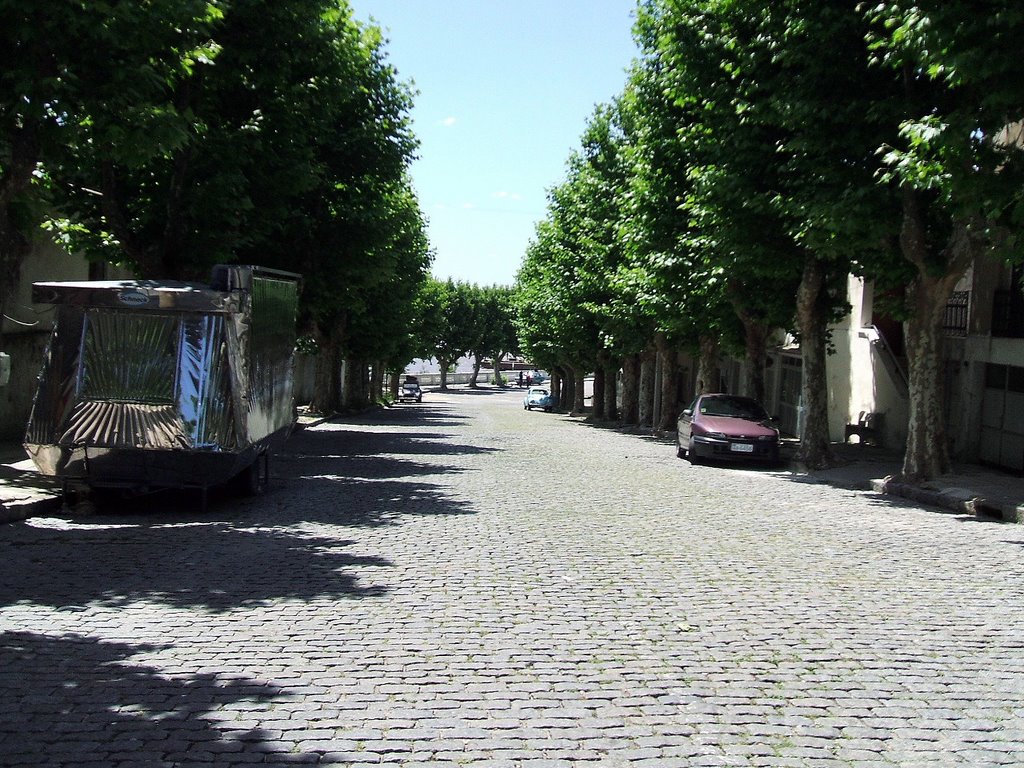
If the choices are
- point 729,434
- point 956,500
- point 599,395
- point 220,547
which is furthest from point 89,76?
point 599,395

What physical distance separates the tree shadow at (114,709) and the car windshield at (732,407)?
1817cm

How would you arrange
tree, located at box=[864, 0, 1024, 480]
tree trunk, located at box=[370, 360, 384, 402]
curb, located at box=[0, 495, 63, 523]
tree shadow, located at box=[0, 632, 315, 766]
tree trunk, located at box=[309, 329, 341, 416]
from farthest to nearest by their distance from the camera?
tree trunk, located at box=[370, 360, 384, 402] → tree trunk, located at box=[309, 329, 341, 416] → tree, located at box=[864, 0, 1024, 480] → curb, located at box=[0, 495, 63, 523] → tree shadow, located at box=[0, 632, 315, 766]

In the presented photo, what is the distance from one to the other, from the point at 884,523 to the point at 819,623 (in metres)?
6.38

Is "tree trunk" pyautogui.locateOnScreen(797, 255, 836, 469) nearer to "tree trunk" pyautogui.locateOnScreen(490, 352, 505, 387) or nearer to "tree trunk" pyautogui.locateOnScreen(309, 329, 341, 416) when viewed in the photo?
"tree trunk" pyautogui.locateOnScreen(309, 329, 341, 416)

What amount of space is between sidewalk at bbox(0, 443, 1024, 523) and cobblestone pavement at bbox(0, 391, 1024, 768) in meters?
0.81

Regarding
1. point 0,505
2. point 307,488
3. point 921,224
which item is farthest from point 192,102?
point 921,224

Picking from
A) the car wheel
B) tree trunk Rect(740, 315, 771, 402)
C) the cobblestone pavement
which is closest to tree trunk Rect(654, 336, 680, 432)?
tree trunk Rect(740, 315, 771, 402)

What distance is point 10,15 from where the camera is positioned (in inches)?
395

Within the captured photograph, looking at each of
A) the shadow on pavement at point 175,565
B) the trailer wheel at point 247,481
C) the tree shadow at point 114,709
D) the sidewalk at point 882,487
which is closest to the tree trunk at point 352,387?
the sidewalk at point 882,487

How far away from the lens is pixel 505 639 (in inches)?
255

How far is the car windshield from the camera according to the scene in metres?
22.8

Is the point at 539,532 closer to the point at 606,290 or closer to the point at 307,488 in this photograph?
the point at 307,488

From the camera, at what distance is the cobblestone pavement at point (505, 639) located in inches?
185

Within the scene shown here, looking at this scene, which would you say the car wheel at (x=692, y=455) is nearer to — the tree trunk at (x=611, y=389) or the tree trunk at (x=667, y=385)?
the tree trunk at (x=667, y=385)
